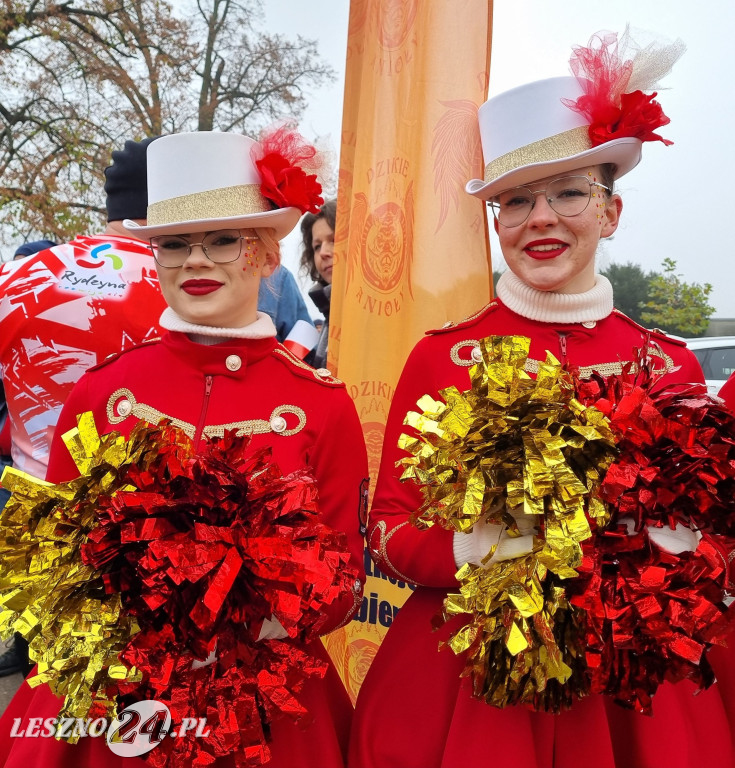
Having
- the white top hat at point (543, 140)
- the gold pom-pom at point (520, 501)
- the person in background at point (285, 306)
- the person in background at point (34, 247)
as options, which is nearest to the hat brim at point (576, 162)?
the white top hat at point (543, 140)

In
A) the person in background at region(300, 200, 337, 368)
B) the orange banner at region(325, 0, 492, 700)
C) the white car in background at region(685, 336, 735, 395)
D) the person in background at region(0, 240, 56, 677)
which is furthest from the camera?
the white car in background at region(685, 336, 735, 395)

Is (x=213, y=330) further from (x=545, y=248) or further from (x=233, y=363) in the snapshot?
(x=545, y=248)

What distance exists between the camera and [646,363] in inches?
69.5

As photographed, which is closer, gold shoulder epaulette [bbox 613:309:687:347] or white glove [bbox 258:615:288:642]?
white glove [bbox 258:615:288:642]

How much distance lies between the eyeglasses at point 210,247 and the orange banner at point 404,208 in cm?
75

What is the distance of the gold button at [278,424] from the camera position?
2057 millimetres

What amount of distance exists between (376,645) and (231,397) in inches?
45.4

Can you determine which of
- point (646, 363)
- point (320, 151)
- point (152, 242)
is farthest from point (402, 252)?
point (646, 363)

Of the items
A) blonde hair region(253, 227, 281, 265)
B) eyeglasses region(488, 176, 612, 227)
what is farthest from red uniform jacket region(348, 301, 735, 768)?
blonde hair region(253, 227, 281, 265)

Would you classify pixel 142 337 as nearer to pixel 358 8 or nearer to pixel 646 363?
pixel 358 8

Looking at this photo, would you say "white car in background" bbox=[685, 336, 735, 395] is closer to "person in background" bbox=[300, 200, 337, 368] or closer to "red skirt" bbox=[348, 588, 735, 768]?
"person in background" bbox=[300, 200, 337, 368]

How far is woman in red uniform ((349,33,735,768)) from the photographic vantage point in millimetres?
1741

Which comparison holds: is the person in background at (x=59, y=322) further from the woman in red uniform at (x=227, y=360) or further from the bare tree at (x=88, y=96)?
the bare tree at (x=88, y=96)

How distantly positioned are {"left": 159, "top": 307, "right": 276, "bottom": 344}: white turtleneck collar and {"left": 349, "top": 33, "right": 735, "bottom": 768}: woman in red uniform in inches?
16.0
